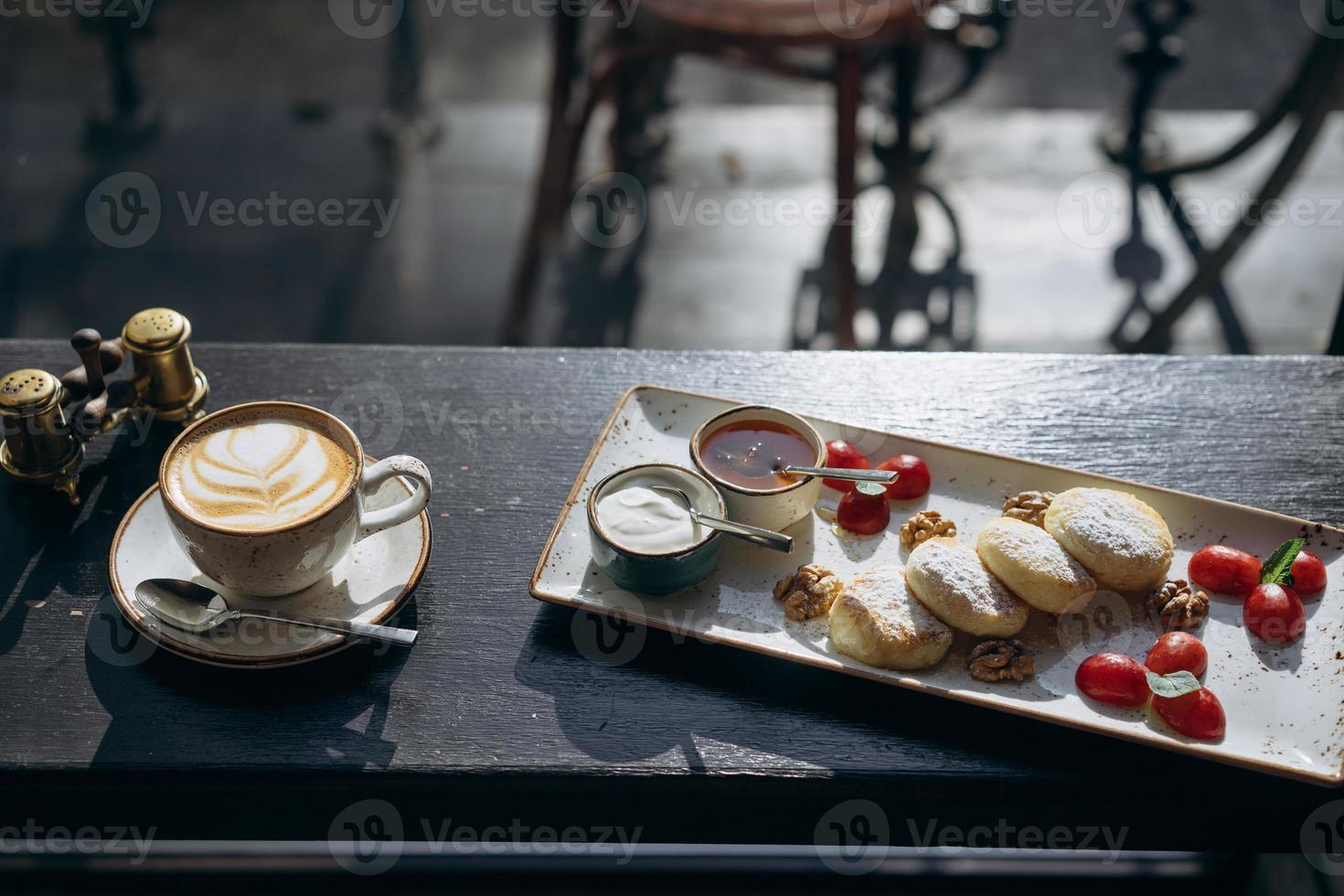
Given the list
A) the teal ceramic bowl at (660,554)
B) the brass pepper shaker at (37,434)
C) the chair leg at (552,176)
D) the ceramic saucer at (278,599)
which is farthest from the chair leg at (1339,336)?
the brass pepper shaker at (37,434)

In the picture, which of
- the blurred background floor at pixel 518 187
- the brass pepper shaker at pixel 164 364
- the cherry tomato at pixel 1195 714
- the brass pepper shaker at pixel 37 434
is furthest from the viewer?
the blurred background floor at pixel 518 187

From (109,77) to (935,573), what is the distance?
3369 mm

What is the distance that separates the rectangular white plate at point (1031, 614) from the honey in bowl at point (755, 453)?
6cm

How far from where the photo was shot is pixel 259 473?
1.15 meters

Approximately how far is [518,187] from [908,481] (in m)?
2.19

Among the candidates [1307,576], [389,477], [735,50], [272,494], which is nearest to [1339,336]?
[1307,576]

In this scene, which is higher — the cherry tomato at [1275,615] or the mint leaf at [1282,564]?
the mint leaf at [1282,564]

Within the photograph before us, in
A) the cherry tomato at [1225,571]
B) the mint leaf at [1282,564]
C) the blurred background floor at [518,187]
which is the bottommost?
the blurred background floor at [518,187]

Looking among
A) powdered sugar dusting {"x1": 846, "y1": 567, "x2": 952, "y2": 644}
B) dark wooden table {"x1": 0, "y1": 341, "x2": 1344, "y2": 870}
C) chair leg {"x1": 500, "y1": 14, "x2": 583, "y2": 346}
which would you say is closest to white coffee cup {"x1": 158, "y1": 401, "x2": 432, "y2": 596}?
dark wooden table {"x1": 0, "y1": 341, "x2": 1344, "y2": 870}

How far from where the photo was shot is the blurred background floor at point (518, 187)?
283 centimetres

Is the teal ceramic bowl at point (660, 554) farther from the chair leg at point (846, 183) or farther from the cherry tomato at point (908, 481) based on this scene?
the chair leg at point (846, 183)

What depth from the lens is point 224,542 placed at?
1.08m

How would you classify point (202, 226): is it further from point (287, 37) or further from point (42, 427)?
point (42, 427)

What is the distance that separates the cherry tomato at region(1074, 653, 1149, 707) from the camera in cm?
106
